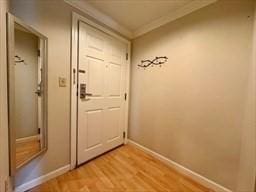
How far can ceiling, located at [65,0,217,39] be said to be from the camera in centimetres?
175

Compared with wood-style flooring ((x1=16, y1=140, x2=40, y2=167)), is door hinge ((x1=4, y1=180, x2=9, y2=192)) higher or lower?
lower

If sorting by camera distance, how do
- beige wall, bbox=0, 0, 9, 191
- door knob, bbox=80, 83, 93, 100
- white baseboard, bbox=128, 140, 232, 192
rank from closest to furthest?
1. beige wall, bbox=0, 0, 9, 191
2. white baseboard, bbox=128, 140, 232, 192
3. door knob, bbox=80, 83, 93, 100

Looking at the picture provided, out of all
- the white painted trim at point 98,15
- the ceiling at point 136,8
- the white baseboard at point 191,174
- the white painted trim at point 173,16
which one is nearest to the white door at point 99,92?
the white painted trim at point 98,15

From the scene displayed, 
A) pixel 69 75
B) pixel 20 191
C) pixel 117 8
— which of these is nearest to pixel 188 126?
pixel 69 75

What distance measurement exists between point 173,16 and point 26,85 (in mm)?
2012

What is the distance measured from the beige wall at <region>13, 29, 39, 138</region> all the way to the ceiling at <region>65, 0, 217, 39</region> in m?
0.76

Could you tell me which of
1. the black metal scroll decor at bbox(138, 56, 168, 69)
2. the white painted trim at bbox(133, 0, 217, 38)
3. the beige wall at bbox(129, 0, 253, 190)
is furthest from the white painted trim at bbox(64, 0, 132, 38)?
the black metal scroll decor at bbox(138, 56, 168, 69)

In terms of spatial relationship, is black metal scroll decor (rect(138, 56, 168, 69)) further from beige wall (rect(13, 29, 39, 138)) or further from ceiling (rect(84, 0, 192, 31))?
beige wall (rect(13, 29, 39, 138))

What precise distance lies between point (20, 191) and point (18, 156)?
0.42 metres

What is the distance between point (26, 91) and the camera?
1.37m

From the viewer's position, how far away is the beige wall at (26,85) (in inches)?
49.6

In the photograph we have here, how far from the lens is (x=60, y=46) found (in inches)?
64.4

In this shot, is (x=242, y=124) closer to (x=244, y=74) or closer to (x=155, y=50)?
(x=244, y=74)

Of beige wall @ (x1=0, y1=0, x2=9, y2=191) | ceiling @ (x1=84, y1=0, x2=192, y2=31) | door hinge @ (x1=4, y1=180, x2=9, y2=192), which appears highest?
ceiling @ (x1=84, y1=0, x2=192, y2=31)
